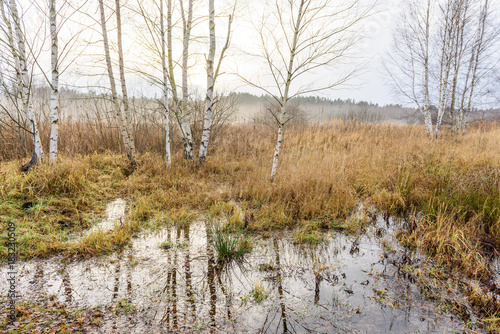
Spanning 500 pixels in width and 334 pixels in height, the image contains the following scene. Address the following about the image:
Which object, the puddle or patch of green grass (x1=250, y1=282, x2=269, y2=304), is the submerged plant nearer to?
patch of green grass (x1=250, y1=282, x2=269, y2=304)

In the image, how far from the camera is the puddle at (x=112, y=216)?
160 inches

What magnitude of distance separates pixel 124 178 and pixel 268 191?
139 inches

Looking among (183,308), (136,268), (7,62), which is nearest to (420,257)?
(183,308)

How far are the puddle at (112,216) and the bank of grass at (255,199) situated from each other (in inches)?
6.5

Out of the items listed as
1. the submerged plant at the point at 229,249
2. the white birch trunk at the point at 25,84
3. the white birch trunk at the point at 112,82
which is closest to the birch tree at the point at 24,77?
the white birch trunk at the point at 25,84

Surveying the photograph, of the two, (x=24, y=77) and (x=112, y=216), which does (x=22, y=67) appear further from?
(x=112, y=216)

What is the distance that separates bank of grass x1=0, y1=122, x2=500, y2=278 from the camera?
3611 mm

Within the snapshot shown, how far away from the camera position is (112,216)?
4.57 m

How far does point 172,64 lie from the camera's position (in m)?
7.09

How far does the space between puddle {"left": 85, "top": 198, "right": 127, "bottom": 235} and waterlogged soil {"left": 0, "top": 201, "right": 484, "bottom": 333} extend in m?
0.72

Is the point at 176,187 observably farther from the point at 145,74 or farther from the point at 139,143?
the point at 139,143

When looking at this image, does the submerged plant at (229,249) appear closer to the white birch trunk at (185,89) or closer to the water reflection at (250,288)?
the water reflection at (250,288)

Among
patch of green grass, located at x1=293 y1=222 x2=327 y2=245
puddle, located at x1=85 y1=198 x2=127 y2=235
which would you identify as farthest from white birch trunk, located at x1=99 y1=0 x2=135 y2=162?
patch of green grass, located at x1=293 y1=222 x2=327 y2=245

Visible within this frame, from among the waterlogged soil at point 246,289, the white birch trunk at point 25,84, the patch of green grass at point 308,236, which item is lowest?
the waterlogged soil at point 246,289
